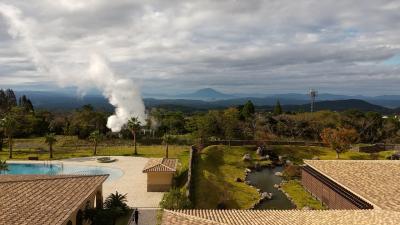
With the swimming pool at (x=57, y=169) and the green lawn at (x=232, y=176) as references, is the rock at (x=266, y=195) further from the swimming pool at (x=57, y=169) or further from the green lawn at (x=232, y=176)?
the swimming pool at (x=57, y=169)

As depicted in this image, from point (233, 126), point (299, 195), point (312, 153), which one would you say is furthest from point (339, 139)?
point (299, 195)

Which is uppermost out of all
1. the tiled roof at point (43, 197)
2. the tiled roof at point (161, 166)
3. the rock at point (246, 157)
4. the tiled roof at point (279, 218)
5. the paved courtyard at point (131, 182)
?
the tiled roof at point (43, 197)

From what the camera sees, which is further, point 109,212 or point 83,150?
point 83,150

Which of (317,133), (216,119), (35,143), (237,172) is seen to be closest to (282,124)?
(317,133)

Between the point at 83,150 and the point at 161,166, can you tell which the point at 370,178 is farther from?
the point at 83,150

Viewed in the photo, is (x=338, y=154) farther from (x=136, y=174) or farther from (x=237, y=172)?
(x=136, y=174)

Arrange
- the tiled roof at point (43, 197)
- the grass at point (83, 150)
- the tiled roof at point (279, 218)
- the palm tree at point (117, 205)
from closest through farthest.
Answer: the tiled roof at point (43, 197)
the tiled roof at point (279, 218)
the palm tree at point (117, 205)
the grass at point (83, 150)

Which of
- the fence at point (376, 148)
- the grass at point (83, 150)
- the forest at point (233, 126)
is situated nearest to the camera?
the grass at point (83, 150)

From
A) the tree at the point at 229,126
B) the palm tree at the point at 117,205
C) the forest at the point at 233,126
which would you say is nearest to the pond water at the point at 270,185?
the palm tree at the point at 117,205
